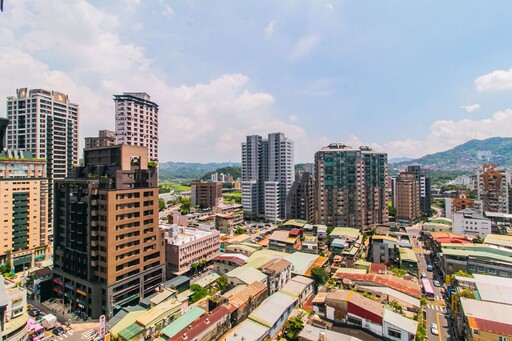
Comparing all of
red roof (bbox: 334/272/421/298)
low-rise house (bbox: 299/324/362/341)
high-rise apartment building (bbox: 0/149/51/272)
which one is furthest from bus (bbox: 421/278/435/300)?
high-rise apartment building (bbox: 0/149/51/272)

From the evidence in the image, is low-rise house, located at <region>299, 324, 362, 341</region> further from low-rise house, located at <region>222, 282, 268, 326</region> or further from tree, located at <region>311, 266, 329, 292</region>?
tree, located at <region>311, 266, 329, 292</region>

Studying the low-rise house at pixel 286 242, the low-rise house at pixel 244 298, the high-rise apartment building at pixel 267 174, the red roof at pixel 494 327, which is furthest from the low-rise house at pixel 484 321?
the high-rise apartment building at pixel 267 174

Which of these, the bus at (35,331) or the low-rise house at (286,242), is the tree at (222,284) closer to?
the low-rise house at (286,242)

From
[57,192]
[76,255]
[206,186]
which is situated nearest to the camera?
[76,255]

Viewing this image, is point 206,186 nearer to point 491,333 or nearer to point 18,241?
point 18,241

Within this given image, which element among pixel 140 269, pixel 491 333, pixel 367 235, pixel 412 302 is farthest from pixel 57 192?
pixel 367 235

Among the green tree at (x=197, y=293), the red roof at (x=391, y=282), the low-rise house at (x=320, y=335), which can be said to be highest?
the red roof at (x=391, y=282)

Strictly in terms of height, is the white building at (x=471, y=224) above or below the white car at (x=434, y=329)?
above

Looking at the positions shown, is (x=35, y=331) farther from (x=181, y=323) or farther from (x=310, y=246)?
(x=310, y=246)
